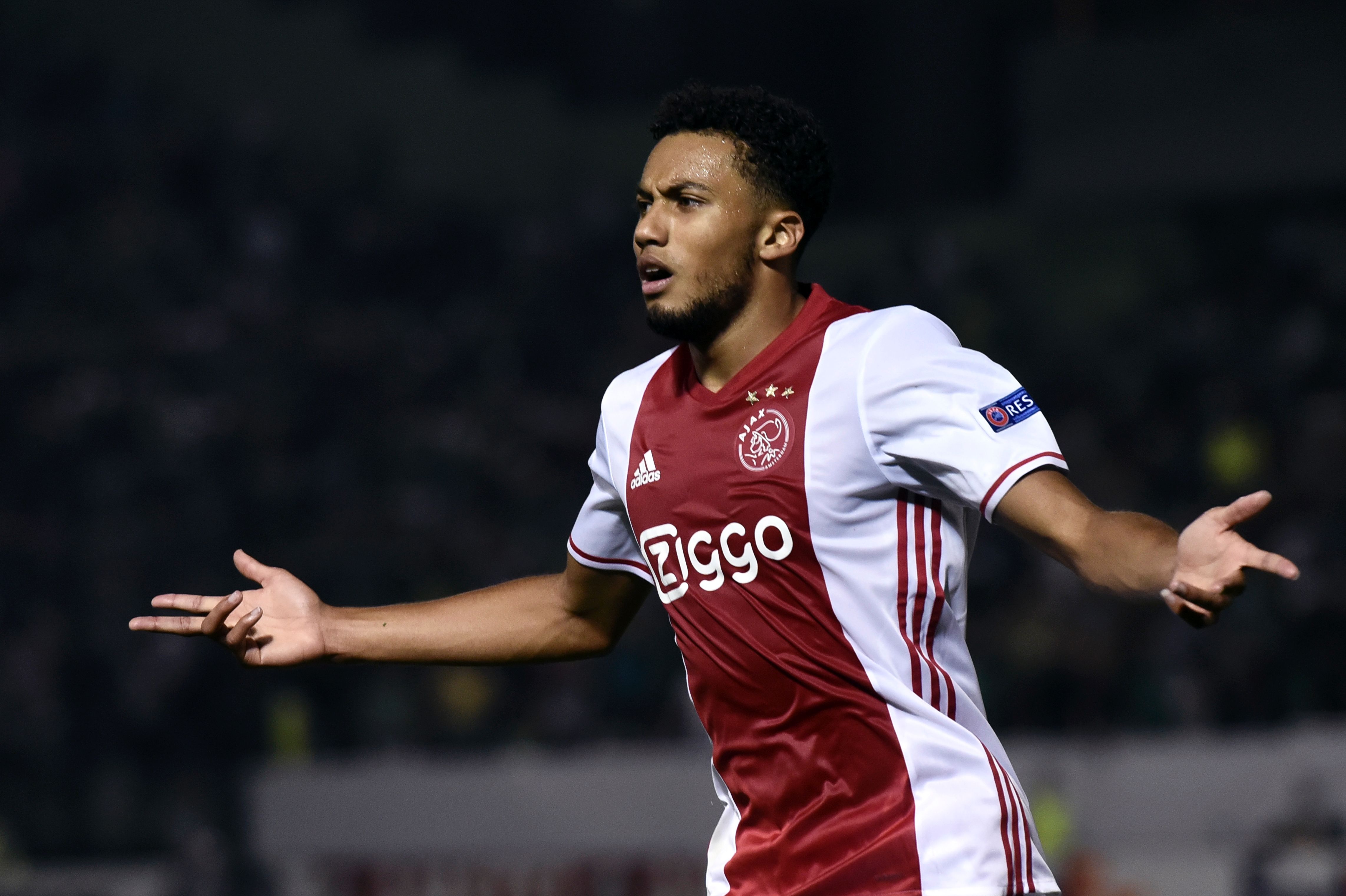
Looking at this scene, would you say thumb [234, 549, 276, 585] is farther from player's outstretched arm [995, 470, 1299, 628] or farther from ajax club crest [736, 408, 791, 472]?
player's outstretched arm [995, 470, 1299, 628]

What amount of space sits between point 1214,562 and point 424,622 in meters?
1.69

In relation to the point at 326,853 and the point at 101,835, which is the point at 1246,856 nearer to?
the point at 326,853

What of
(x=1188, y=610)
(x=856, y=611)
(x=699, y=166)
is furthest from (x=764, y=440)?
(x=1188, y=610)

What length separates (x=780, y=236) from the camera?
118 inches

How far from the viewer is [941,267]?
12266 mm

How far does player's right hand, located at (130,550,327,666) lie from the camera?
3.00 meters

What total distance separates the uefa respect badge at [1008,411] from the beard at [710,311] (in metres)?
0.58

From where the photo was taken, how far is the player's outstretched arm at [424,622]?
10.1ft

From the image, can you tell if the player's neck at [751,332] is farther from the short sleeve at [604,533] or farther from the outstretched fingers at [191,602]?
the outstretched fingers at [191,602]

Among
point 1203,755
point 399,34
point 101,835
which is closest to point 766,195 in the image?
point 1203,755

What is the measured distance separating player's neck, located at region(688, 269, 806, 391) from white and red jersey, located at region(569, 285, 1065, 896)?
0.11 metres

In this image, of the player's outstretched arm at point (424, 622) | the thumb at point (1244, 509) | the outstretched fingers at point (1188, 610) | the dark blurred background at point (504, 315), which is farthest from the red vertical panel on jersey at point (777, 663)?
the dark blurred background at point (504, 315)

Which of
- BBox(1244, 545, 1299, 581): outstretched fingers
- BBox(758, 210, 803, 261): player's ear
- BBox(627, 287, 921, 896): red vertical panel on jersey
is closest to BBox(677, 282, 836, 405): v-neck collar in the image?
BBox(627, 287, 921, 896): red vertical panel on jersey

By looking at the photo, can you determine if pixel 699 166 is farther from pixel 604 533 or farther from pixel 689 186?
pixel 604 533
